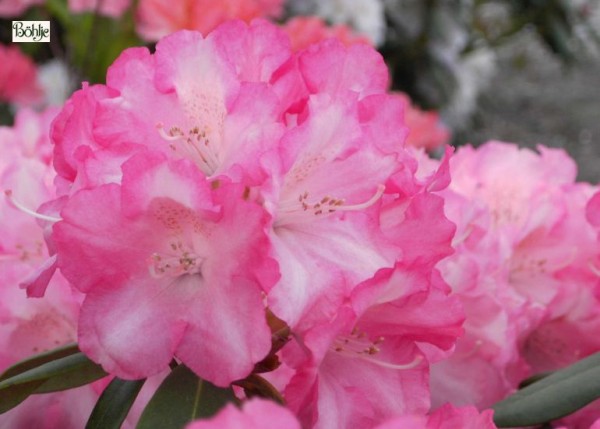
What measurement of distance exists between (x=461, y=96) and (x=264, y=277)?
2.72 metres

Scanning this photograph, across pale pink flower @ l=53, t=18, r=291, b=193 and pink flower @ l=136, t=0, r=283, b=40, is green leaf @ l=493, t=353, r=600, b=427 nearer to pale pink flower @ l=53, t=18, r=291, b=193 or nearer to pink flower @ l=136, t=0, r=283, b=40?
pale pink flower @ l=53, t=18, r=291, b=193

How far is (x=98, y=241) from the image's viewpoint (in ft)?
1.58

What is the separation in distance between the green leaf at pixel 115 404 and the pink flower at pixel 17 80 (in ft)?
4.30

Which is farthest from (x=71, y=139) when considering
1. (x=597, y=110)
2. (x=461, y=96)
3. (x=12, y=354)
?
(x=597, y=110)

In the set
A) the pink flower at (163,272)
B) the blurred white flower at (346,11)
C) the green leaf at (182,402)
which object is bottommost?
the blurred white flower at (346,11)

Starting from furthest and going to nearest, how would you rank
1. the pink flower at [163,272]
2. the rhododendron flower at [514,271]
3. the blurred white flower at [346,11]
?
the blurred white flower at [346,11], the rhododendron flower at [514,271], the pink flower at [163,272]

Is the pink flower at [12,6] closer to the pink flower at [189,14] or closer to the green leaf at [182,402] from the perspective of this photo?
the pink flower at [189,14]

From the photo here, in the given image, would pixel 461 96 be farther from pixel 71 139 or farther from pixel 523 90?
pixel 71 139

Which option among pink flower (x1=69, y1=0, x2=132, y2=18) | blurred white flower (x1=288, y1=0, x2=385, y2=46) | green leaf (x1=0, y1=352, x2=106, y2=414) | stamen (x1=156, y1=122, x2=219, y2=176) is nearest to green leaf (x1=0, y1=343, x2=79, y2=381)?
Answer: green leaf (x1=0, y1=352, x2=106, y2=414)

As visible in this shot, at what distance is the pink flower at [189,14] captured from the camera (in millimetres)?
1363

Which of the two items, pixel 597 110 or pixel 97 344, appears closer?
pixel 97 344

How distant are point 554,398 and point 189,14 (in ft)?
3.04

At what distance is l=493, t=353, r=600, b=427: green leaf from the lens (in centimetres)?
61

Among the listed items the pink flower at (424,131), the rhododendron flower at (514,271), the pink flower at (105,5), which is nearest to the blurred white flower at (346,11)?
the pink flower at (424,131)
